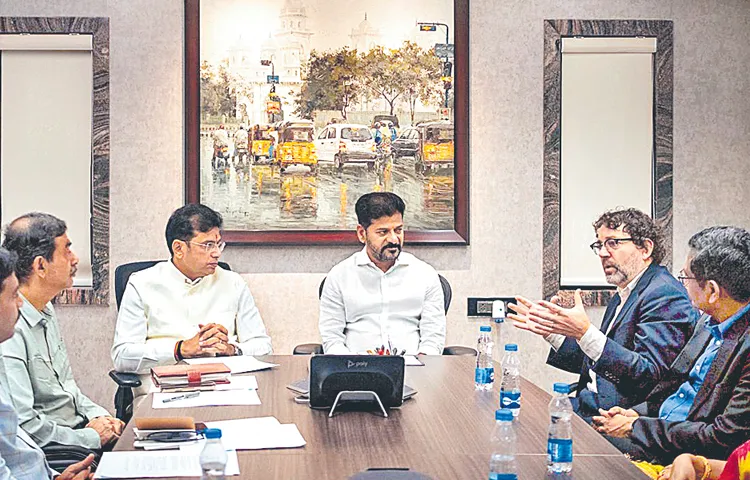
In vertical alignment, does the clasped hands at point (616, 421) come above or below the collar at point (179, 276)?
below

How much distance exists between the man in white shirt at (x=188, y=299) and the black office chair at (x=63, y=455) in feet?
3.53

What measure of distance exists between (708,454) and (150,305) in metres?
2.48

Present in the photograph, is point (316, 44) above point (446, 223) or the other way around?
above

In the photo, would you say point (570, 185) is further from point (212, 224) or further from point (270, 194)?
point (212, 224)

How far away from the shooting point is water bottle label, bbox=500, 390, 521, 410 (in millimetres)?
2830

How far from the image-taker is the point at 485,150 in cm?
509

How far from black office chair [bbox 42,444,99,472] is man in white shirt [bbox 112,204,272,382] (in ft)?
3.53

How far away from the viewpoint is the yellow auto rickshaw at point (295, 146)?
503 centimetres

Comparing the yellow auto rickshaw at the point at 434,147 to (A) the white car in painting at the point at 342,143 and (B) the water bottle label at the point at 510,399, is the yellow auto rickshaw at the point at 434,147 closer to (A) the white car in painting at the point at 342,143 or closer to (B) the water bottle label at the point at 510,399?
(A) the white car in painting at the point at 342,143

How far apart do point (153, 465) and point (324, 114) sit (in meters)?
3.09

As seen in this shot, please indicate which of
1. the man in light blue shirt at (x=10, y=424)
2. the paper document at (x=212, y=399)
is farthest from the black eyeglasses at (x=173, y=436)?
the paper document at (x=212, y=399)

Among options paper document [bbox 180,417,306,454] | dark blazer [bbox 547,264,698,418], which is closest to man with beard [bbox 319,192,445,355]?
dark blazer [bbox 547,264,698,418]

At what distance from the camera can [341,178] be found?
5051 mm

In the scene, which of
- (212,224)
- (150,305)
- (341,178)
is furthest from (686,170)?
(150,305)
